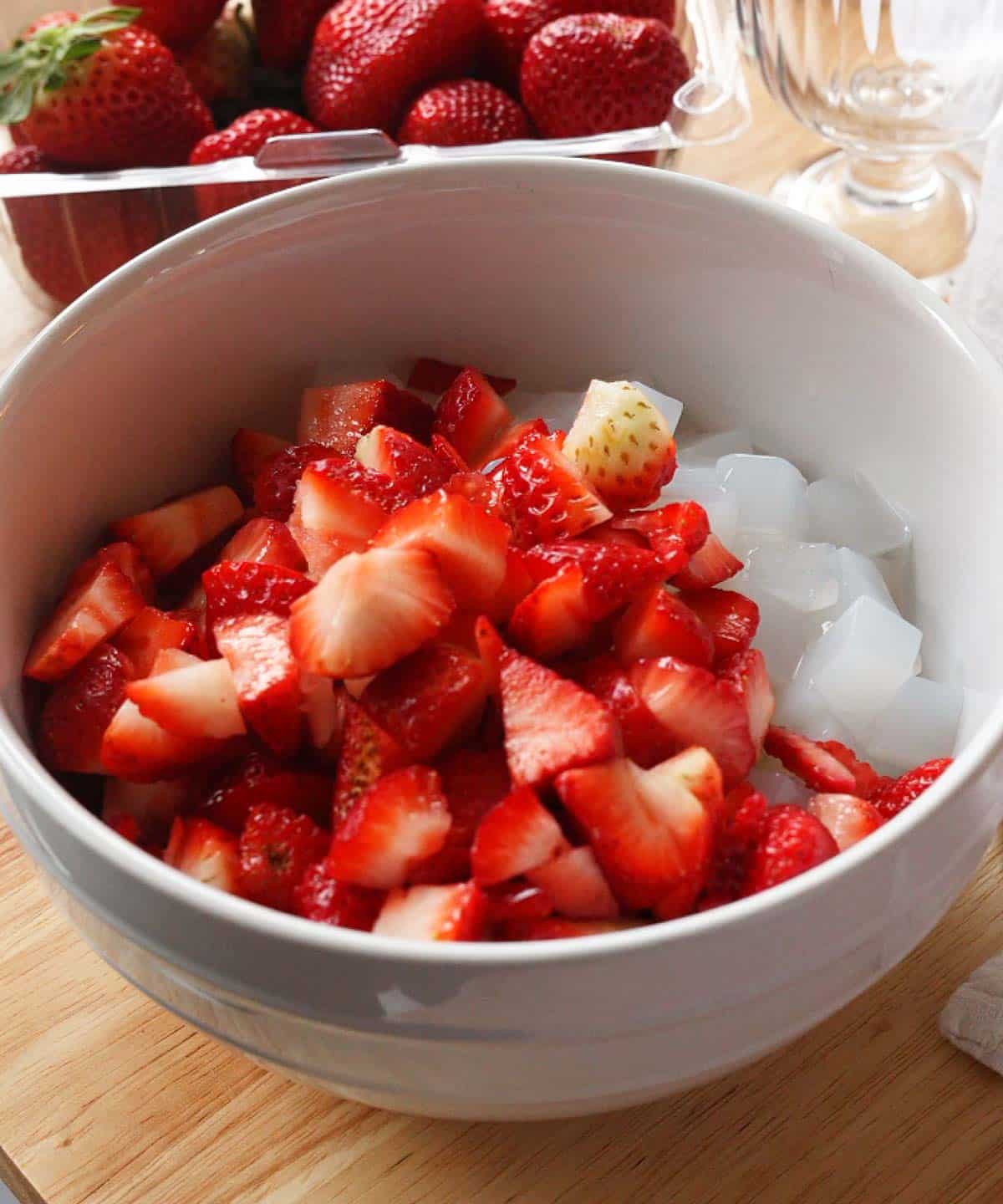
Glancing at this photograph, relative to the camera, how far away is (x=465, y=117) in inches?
57.6

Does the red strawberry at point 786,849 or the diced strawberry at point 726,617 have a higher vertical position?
the red strawberry at point 786,849

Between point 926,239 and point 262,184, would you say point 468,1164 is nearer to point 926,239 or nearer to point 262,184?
point 262,184

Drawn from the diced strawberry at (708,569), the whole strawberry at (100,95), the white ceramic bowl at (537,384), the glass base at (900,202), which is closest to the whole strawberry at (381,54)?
the whole strawberry at (100,95)

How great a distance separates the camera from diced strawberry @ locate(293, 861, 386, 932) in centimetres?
71

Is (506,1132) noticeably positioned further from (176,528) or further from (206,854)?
(176,528)

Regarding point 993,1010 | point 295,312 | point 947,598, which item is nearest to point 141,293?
point 295,312

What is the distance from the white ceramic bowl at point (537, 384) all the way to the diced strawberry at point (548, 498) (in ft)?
0.64

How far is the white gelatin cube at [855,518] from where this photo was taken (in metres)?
0.98

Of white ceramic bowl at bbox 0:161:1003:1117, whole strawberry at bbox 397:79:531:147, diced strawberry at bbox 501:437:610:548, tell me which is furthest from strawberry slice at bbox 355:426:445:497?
whole strawberry at bbox 397:79:531:147

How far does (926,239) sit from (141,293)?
0.86m

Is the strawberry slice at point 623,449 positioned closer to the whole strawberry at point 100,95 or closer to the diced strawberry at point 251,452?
the diced strawberry at point 251,452

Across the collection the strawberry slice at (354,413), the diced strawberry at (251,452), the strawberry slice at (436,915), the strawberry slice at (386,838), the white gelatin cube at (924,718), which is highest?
the strawberry slice at (354,413)

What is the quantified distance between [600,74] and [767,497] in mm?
625

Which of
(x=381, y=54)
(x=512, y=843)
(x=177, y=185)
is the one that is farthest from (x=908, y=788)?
(x=381, y=54)
